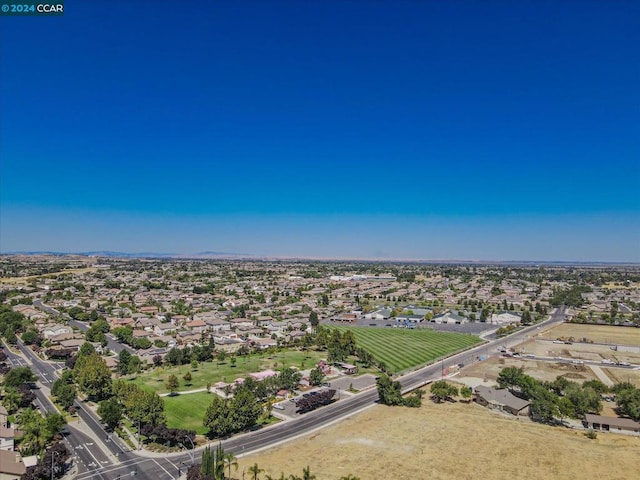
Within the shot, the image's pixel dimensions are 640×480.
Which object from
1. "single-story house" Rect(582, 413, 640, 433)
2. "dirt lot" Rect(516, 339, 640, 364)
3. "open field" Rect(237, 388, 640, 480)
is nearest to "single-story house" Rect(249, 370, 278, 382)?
"open field" Rect(237, 388, 640, 480)

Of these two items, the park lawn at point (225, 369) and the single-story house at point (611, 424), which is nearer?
the single-story house at point (611, 424)

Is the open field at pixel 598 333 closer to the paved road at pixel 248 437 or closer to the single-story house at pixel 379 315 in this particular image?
the single-story house at pixel 379 315

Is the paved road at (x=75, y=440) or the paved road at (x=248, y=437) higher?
the paved road at (x=75, y=440)

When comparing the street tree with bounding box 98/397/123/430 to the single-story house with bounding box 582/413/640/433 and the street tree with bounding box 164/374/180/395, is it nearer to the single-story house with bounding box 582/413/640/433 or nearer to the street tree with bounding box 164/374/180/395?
the street tree with bounding box 164/374/180/395

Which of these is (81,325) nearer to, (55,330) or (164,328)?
(55,330)

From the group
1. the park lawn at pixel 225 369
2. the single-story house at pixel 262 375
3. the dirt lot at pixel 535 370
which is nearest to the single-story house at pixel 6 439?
the park lawn at pixel 225 369

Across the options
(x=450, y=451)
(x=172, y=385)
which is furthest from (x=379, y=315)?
(x=450, y=451)
